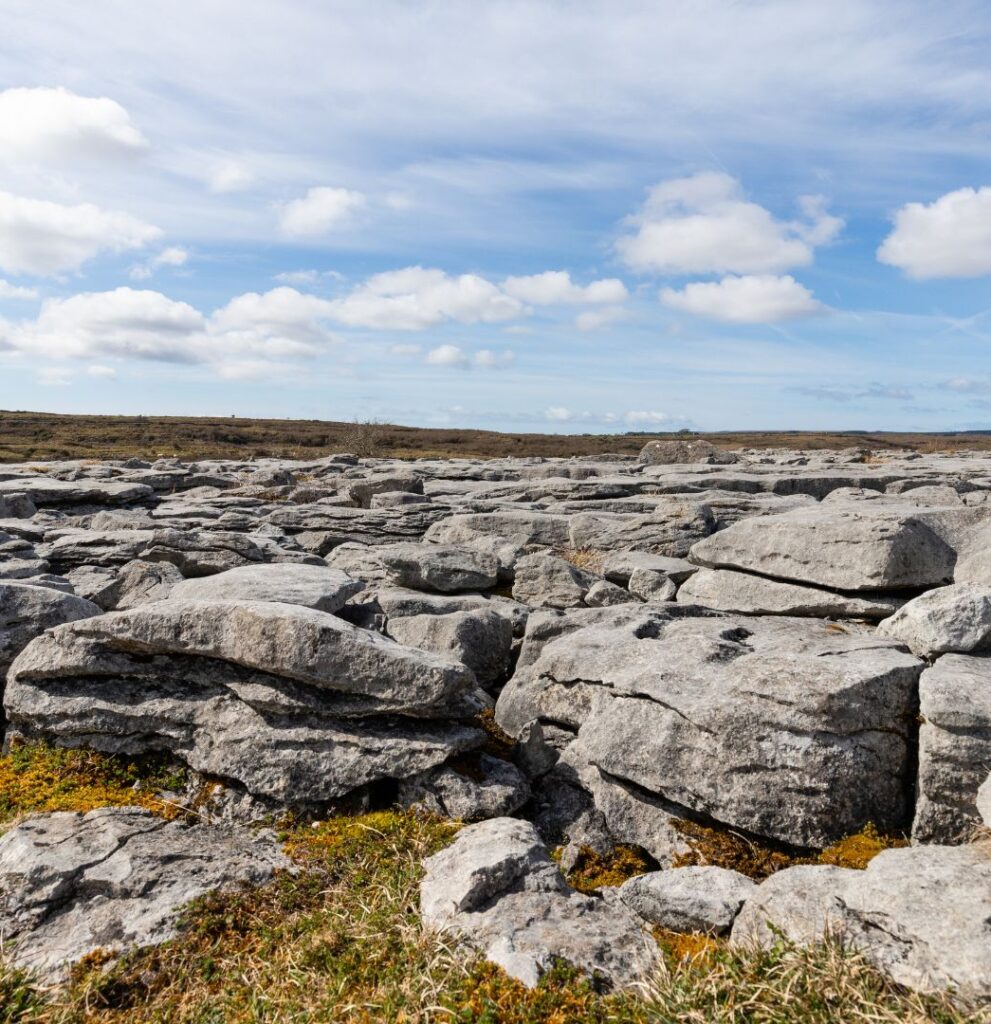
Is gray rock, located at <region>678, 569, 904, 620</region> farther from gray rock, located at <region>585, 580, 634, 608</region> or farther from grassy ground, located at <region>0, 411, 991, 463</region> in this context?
grassy ground, located at <region>0, 411, 991, 463</region>

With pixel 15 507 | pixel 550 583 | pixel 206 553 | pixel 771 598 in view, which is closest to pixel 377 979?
pixel 771 598

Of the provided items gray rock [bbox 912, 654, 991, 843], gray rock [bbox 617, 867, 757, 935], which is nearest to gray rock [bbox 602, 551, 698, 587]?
gray rock [bbox 912, 654, 991, 843]

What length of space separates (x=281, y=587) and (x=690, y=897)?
355 inches

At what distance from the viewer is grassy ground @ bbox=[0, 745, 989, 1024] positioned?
651 centimetres

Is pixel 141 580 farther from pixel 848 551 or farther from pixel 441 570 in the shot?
pixel 848 551

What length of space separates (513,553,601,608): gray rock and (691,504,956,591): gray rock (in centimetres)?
368

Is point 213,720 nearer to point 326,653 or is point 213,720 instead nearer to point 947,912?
point 326,653

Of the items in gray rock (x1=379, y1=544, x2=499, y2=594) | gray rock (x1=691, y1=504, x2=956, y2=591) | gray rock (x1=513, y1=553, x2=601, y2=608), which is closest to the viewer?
gray rock (x1=691, y1=504, x2=956, y2=591)

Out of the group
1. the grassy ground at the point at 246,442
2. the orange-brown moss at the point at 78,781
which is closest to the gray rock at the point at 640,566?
the orange-brown moss at the point at 78,781

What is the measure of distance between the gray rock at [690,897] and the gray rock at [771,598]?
7.10 metres

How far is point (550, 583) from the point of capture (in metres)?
18.9

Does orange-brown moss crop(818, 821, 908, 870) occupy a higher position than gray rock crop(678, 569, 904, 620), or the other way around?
gray rock crop(678, 569, 904, 620)

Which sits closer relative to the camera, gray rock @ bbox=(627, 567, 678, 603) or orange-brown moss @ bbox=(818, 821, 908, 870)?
orange-brown moss @ bbox=(818, 821, 908, 870)

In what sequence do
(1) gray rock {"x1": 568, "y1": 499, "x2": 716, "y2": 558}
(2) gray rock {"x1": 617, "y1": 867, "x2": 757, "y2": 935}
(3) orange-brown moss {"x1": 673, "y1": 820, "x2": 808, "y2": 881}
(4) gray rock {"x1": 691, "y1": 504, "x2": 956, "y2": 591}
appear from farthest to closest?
(1) gray rock {"x1": 568, "y1": 499, "x2": 716, "y2": 558} < (4) gray rock {"x1": 691, "y1": 504, "x2": 956, "y2": 591} < (3) orange-brown moss {"x1": 673, "y1": 820, "x2": 808, "y2": 881} < (2) gray rock {"x1": 617, "y1": 867, "x2": 757, "y2": 935}
